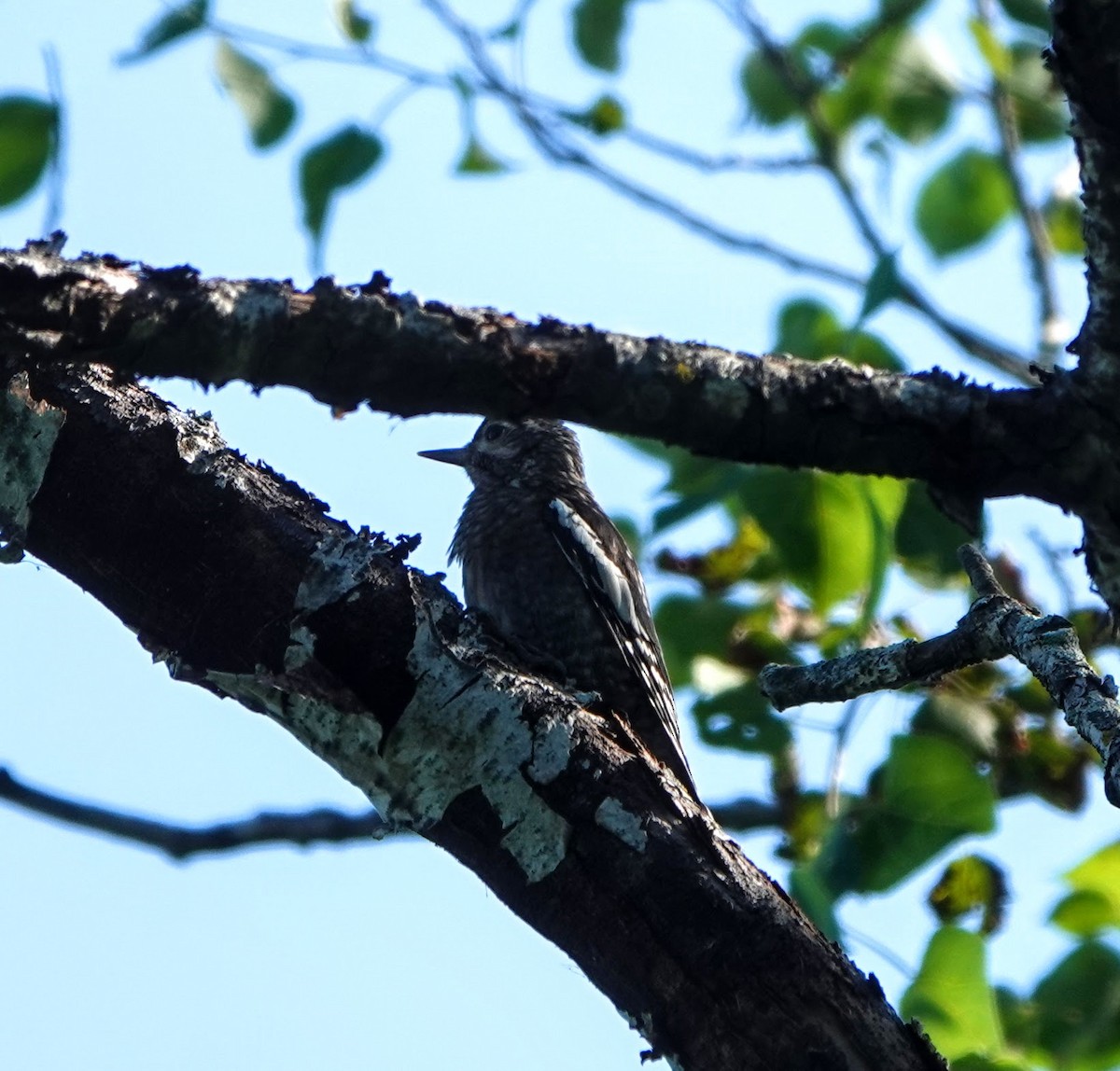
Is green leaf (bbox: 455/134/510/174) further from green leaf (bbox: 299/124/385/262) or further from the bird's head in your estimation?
the bird's head

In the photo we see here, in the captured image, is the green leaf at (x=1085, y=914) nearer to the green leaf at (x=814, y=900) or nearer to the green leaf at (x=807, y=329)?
the green leaf at (x=814, y=900)

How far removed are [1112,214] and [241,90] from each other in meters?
2.51

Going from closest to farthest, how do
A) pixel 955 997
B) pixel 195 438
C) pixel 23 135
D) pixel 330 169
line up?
pixel 195 438, pixel 955 997, pixel 23 135, pixel 330 169

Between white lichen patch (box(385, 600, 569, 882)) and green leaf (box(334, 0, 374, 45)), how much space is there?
266cm

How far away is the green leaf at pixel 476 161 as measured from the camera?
4824mm

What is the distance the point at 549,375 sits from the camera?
10.6ft

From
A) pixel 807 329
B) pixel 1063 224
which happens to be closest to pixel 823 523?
pixel 807 329

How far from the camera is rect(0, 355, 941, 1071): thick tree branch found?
249 cm

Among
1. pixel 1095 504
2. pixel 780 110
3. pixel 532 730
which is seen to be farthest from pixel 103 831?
pixel 780 110

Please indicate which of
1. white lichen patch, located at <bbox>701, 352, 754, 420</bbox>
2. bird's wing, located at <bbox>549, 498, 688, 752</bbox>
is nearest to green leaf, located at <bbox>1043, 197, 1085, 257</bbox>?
bird's wing, located at <bbox>549, 498, 688, 752</bbox>

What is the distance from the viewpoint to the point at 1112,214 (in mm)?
3182

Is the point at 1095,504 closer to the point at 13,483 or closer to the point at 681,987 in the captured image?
the point at 681,987

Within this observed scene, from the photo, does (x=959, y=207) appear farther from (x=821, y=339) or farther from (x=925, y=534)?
(x=925, y=534)

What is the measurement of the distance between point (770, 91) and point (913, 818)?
158 inches
